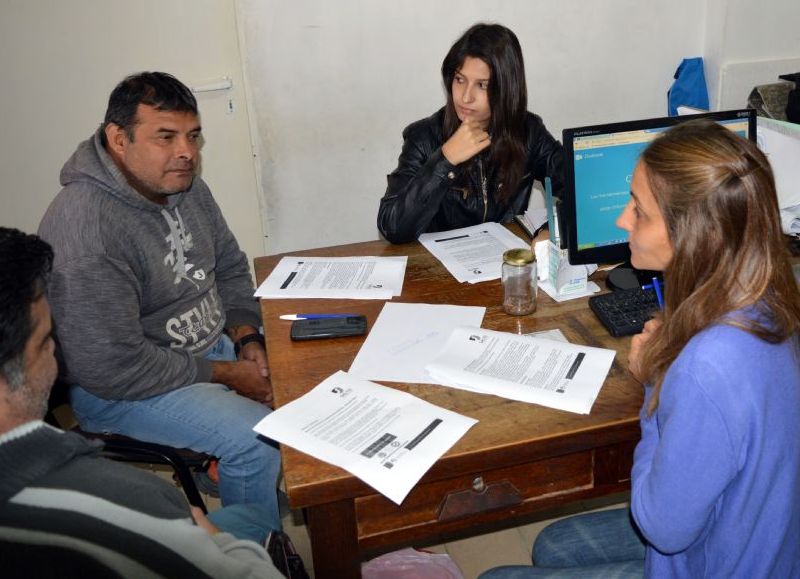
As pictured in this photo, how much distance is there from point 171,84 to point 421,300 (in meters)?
0.86

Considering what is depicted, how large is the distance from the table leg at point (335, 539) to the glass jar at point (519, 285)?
64 centimetres

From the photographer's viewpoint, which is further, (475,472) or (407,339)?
(407,339)

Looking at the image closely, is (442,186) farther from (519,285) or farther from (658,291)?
(658,291)

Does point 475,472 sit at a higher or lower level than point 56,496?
lower

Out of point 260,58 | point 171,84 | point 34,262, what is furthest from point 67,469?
point 260,58

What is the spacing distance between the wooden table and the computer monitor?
0.33 m

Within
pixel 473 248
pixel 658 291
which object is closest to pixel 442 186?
pixel 473 248

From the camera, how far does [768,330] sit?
1.04 meters

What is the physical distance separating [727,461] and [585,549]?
543 mm

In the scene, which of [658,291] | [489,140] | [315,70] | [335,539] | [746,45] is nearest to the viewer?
[335,539]

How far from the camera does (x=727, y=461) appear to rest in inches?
39.1

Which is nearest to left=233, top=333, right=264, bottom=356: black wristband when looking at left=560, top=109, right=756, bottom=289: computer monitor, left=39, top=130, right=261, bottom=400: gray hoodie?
left=39, top=130, right=261, bottom=400: gray hoodie

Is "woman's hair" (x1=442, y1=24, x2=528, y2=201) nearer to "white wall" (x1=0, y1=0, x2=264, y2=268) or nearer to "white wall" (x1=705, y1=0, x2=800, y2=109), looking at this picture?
"white wall" (x1=0, y1=0, x2=264, y2=268)

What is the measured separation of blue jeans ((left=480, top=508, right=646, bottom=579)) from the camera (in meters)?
1.35
